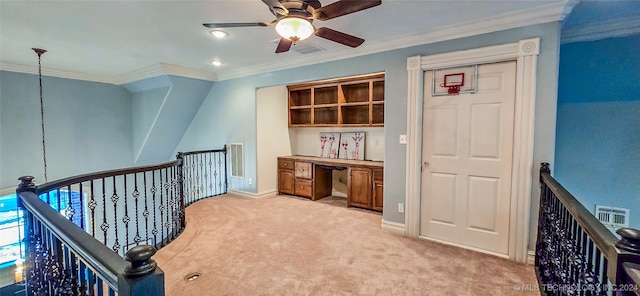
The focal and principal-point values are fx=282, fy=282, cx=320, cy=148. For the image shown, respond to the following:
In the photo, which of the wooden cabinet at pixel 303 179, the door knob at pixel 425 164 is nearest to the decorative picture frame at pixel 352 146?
the wooden cabinet at pixel 303 179

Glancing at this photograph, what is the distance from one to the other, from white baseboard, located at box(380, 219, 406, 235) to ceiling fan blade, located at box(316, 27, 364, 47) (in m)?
2.21

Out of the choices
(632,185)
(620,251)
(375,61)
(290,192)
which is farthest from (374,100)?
(620,251)

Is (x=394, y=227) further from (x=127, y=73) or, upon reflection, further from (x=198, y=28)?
(x=127, y=73)

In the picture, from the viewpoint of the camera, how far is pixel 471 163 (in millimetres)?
Result: 3000

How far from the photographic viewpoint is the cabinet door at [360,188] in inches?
171

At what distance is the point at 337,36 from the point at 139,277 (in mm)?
2197

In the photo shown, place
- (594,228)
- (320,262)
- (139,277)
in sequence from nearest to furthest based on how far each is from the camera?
(139,277) → (594,228) → (320,262)

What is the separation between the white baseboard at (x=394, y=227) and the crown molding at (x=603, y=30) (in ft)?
8.93

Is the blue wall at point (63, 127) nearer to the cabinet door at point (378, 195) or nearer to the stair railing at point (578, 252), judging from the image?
the cabinet door at point (378, 195)

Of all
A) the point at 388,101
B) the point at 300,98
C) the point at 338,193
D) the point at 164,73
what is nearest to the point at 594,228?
the point at 388,101

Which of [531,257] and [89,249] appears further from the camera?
[531,257]

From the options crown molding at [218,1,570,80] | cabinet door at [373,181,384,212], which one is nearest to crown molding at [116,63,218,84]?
crown molding at [218,1,570,80]

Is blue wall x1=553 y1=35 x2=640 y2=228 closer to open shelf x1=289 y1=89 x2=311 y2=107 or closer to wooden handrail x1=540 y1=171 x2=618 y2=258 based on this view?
wooden handrail x1=540 y1=171 x2=618 y2=258

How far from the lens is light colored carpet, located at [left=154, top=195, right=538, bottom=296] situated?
2293mm
